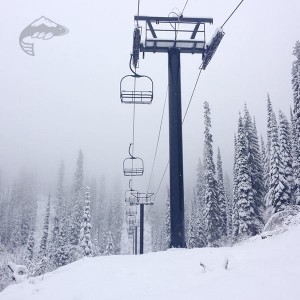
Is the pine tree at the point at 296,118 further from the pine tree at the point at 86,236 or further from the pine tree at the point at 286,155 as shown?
the pine tree at the point at 86,236

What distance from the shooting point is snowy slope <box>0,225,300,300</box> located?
5.57m

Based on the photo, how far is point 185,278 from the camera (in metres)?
7.53

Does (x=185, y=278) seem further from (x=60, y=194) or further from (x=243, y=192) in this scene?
(x=60, y=194)

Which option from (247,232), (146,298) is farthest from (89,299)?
(247,232)

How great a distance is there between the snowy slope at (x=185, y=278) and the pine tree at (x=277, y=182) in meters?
27.2

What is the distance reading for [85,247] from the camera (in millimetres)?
46438

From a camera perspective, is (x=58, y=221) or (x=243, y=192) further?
(x=58, y=221)

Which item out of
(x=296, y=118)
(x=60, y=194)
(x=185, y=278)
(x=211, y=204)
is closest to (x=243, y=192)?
(x=211, y=204)

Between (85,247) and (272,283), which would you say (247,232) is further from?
(272,283)

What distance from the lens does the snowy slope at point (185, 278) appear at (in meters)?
5.57

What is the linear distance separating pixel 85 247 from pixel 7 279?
30.9m

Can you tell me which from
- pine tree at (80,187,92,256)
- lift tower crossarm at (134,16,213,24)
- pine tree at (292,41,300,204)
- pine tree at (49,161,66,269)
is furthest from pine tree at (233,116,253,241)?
lift tower crossarm at (134,16,213,24)

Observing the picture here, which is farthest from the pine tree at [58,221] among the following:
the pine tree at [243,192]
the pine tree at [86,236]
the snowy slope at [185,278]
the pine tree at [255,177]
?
the snowy slope at [185,278]

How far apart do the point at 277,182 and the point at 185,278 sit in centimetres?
3179
